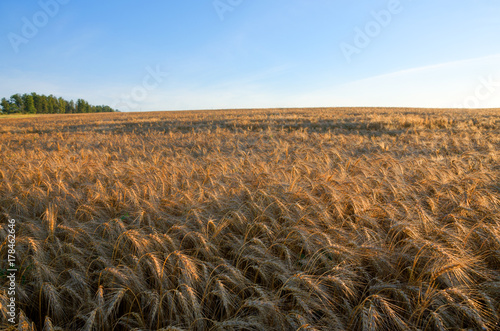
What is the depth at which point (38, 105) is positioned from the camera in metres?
93.8

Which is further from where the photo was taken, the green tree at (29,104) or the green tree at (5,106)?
the green tree at (29,104)

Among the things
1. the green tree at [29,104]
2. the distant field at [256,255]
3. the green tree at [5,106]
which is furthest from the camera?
the green tree at [29,104]

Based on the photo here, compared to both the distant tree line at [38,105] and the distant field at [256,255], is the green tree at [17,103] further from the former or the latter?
the distant field at [256,255]

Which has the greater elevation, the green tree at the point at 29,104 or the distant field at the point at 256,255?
the green tree at the point at 29,104

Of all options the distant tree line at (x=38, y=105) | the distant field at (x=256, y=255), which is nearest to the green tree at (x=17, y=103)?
the distant tree line at (x=38, y=105)

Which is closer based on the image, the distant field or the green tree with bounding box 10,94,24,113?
the distant field

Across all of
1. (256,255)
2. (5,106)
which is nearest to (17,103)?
(5,106)

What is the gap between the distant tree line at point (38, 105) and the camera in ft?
284

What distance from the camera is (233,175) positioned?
4180 millimetres

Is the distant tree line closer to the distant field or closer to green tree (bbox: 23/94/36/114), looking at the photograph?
green tree (bbox: 23/94/36/114)

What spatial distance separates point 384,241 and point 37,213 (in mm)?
4223

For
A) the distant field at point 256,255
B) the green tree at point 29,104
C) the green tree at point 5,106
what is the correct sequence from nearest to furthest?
the distant field at point 256,255, the green tree at point 5,106, the green tree at point 29,104

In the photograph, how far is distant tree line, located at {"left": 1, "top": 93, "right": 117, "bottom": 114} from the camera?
86.7m

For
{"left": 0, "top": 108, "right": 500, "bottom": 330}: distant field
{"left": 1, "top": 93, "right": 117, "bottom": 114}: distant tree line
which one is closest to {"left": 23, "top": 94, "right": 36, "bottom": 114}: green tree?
{"left": 1, "top": 93, "right": 117, "bottom": 114}: distant tree line
